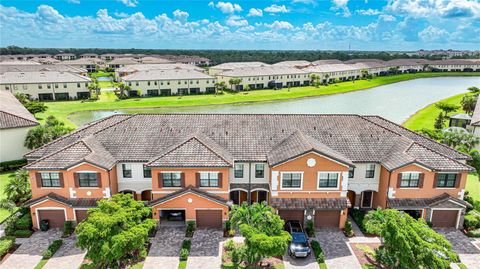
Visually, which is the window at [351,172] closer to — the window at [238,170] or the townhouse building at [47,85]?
the window at [238,170]

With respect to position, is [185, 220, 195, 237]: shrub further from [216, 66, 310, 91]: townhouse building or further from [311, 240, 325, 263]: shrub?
[216, 66, 310, 91]: townhouse building

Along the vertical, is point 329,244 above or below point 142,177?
below

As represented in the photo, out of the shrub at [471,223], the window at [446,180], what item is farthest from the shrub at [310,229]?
the shrub at [471,223]

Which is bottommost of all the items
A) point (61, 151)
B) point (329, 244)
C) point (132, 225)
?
point (329, 244)

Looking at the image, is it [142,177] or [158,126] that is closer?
[142,177]

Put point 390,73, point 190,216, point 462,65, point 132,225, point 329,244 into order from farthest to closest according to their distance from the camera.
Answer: point 462,65
point 390,73
point 190,216
point 329,244
point 132,225

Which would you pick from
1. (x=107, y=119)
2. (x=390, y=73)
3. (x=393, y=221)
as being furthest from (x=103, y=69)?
(x=393, y=221)

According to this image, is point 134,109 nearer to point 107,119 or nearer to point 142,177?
point 107,119
